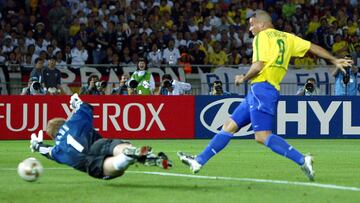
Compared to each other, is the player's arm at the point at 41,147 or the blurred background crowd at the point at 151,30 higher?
the blurred background crowd at the point at 151,30

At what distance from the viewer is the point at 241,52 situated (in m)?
29.8

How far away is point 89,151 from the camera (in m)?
11.9

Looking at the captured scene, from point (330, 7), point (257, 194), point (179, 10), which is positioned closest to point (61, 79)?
point (179, 10)

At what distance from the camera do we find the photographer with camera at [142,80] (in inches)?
968

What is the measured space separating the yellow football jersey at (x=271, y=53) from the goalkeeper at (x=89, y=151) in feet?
6.77

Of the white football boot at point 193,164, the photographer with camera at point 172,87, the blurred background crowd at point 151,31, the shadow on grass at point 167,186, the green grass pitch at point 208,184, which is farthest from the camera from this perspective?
the blurred background crowd at point 151,31

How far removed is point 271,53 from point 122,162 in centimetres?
266

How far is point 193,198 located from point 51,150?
100 inches

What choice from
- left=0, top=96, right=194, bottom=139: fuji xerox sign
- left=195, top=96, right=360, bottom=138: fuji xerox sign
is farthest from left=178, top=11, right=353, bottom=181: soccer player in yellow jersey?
left=195, top=96, right=360, bottom=138: fuji xerox sign

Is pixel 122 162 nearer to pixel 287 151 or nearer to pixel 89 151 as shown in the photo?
pixel 89 151

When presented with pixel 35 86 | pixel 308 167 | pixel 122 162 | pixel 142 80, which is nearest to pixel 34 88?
pixel 35 86

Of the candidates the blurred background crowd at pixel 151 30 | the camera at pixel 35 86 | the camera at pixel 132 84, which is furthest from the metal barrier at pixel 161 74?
the camera at pixel 35 86

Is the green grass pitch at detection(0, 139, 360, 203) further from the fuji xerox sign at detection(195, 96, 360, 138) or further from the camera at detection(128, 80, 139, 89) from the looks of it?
the camera at detection(128, 80, 139, 89)

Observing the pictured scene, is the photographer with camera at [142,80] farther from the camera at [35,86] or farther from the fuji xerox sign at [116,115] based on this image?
the camera at [35,86]
